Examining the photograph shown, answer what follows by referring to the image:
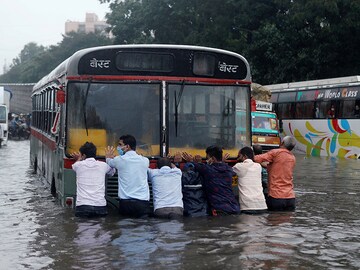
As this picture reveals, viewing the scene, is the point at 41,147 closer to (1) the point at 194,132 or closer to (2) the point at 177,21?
(1) the point at 194,132

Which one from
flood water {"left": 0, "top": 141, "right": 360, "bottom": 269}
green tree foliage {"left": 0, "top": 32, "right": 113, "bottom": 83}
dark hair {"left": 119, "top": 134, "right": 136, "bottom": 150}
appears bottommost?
flood water {"left": 0, "top": 141, "right": 360, "bottom": 269}

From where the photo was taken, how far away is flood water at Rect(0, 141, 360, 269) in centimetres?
854

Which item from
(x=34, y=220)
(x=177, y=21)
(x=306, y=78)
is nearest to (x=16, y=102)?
(x=177, y=21)

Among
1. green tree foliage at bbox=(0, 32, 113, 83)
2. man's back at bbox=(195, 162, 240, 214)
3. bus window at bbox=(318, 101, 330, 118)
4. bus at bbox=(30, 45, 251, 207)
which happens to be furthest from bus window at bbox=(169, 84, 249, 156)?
green tree foliage at bbox=(0, 32, 113, 83)

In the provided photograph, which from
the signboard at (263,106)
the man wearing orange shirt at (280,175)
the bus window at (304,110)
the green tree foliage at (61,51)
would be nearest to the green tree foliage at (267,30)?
the bus window at (304,110)

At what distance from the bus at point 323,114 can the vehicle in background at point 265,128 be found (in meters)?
0.69

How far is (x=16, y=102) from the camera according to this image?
Answer: 73.1 metres

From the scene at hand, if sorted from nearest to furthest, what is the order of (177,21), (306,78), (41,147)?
(41,147)
(306,78)
(177,21)

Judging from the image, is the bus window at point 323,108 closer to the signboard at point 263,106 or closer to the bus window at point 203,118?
the signboard at point 263,106

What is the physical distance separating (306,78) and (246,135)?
98.7 ft

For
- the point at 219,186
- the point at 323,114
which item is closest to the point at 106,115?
the point at 219,186

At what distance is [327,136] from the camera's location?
33219 millimetres

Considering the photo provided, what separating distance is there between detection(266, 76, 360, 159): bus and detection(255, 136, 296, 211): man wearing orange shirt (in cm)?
1813

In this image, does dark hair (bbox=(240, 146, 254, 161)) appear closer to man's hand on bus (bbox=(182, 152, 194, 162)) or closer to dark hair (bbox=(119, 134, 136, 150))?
man's hand on bus (bbox=(182, 152, 194, 162))
